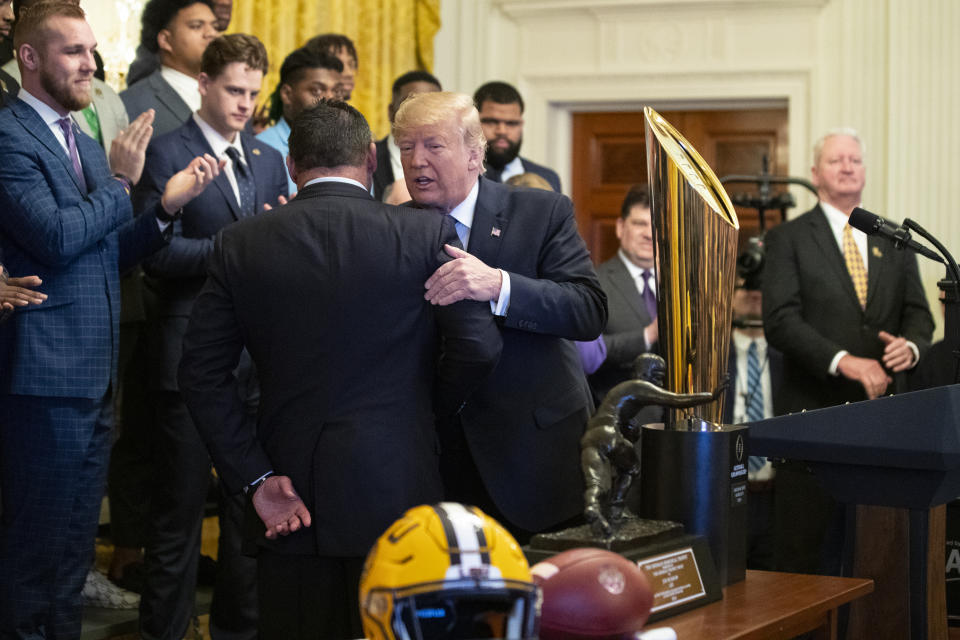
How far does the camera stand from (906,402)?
235cm

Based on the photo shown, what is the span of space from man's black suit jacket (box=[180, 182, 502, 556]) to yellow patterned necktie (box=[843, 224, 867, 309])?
226 centimetres

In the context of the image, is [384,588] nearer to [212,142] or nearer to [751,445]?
[751,445]

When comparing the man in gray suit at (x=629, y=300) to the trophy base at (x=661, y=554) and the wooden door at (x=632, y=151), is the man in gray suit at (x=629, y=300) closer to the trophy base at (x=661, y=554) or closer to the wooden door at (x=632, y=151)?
the trophy base at (x=661, y=554)

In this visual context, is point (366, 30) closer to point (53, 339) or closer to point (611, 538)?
point (53, 339)

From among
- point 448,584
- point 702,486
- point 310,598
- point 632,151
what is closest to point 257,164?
point 310,598

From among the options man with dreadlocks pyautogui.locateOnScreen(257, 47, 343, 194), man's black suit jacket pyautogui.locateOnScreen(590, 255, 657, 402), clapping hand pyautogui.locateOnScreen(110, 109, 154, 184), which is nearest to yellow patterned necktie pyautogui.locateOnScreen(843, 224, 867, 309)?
man's black suit jacket pyautogui.locateOnScreen(590, 255, 657, 402)

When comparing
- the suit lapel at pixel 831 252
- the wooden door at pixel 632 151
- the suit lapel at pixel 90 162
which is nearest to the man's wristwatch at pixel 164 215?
the suit lapel at pixel 90 162

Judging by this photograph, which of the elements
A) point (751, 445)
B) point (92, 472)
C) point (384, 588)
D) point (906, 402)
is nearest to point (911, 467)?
point (906, 402)

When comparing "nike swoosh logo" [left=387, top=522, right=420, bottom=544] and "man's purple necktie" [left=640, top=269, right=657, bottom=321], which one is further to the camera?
"man's purple necktie" [left=640, top=269, right=657, bottom=321]

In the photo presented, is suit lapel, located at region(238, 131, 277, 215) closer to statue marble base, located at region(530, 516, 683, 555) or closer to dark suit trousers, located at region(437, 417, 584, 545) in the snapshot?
dark suit trousers, located at region(437, 417, 584, 545)

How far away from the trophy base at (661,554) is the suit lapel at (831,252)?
7.52ft

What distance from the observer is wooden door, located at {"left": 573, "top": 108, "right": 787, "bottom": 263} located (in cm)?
700

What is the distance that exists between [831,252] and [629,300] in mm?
756

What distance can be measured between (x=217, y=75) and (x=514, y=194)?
Result: 129cm
